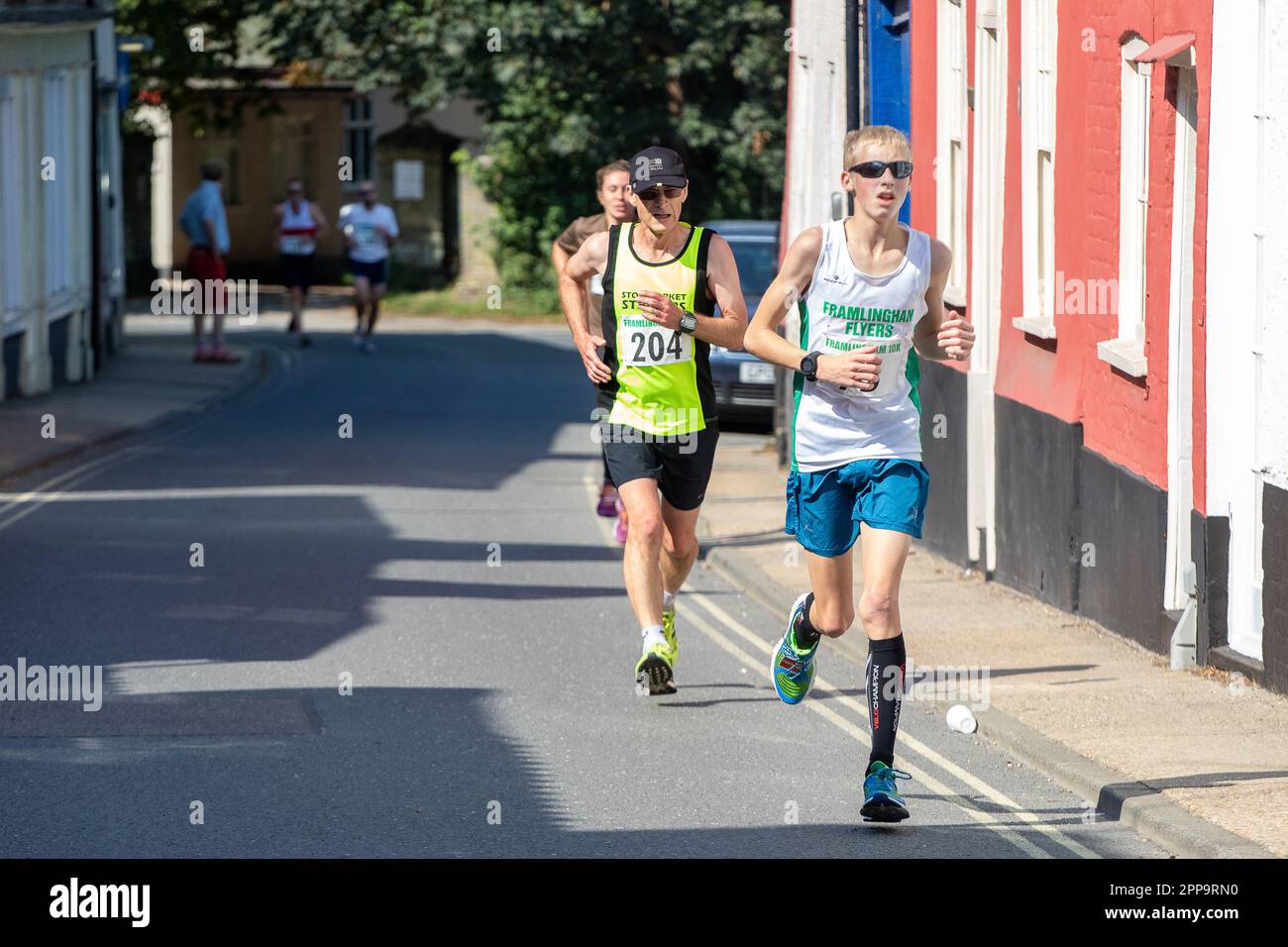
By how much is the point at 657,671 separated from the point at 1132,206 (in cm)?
355

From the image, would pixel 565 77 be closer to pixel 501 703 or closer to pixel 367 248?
pixel 367 248

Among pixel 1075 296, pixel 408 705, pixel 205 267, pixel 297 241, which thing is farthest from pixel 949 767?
pixel 297 241

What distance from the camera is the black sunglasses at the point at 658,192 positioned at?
9023mm

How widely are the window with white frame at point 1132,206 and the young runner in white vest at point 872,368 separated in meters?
3.49

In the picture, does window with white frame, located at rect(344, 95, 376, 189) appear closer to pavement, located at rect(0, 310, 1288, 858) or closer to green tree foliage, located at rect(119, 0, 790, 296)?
green tree foliage, located at rect(119, 0, 790, 296)

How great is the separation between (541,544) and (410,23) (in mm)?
25737

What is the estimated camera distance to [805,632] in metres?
8.46

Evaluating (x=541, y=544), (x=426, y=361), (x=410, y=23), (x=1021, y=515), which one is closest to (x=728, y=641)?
(x=1021, y=515)

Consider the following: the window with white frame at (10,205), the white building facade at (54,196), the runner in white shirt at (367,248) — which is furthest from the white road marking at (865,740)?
the runner in white shirt at (367,248)

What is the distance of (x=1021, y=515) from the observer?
12.7m
